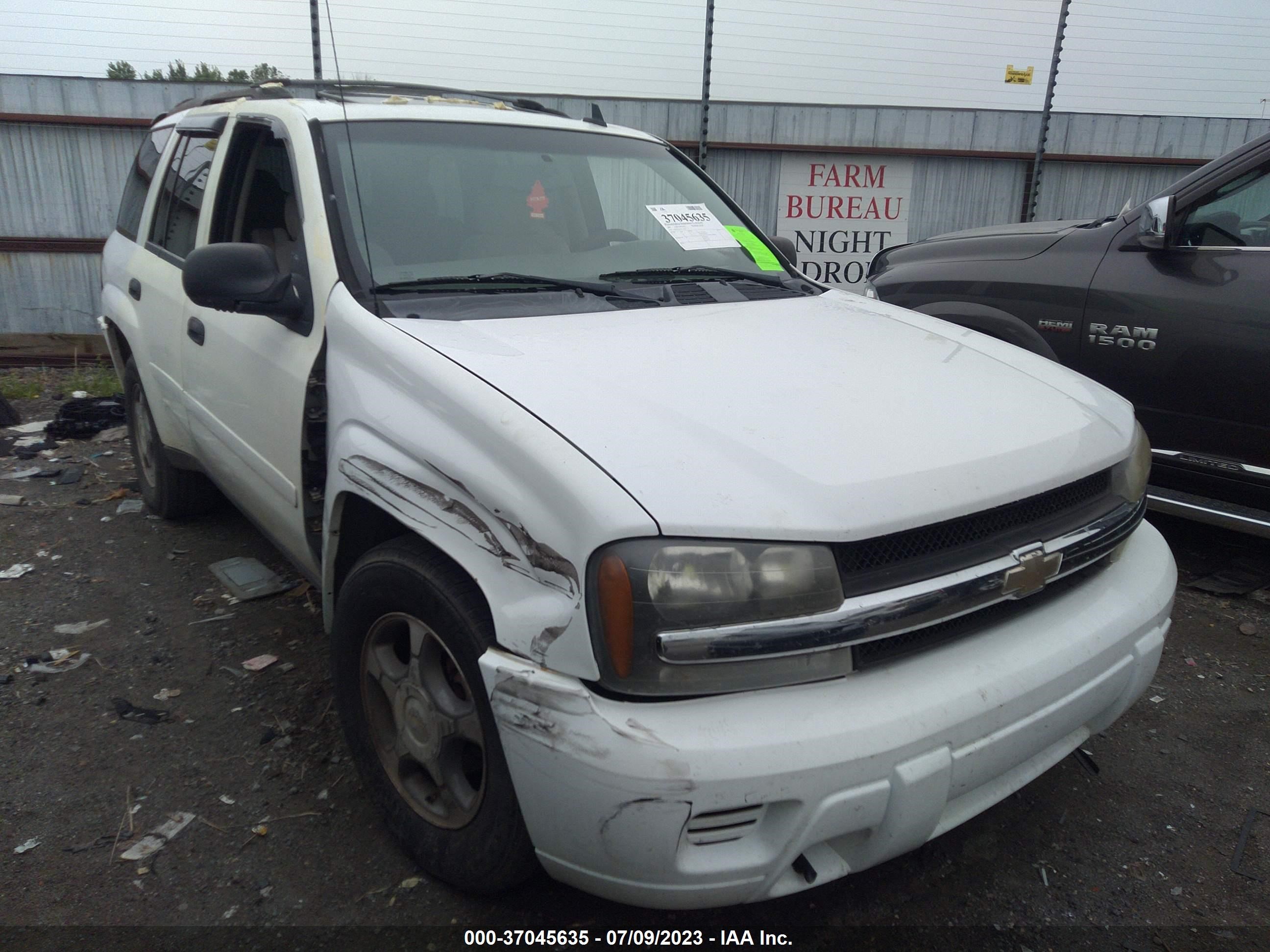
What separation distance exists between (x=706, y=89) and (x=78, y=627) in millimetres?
7115

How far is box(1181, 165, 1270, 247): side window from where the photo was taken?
3531 millimetres

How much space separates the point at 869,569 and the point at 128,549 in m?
3.64

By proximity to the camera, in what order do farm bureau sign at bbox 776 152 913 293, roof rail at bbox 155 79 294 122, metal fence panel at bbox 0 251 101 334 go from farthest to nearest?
1. farm bureau sign at bbox 776 152 913 293
2. metal fence panel at bbox 0 251 101 334
3. roof rail at bbox 155 79 294 122

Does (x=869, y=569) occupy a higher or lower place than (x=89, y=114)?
lower

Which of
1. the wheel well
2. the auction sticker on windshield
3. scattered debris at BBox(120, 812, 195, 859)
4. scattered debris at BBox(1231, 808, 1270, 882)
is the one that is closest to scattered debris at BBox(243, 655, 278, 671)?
scattered debris at BBox(120, 812, 195, 859)

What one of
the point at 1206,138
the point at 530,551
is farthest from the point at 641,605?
the point at 1206,138

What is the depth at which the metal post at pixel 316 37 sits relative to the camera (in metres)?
7.18

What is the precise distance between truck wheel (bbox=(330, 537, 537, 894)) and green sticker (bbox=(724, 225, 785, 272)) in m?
1.72

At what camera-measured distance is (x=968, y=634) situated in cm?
176

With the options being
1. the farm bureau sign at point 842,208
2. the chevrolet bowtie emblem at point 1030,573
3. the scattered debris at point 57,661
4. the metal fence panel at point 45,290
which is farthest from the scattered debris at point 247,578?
the farm bureau sign at point 842,208

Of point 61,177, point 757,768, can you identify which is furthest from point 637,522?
point 61,177

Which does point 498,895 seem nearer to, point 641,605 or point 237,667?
point 641,605

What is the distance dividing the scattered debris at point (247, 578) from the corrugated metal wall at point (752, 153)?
5582mm

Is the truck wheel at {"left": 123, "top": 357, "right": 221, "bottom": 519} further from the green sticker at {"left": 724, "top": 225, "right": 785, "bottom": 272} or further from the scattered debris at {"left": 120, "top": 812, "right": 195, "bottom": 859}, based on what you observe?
the green sticker at {"left": 724, "top": 225, "right": 785, "bottom": 272}
